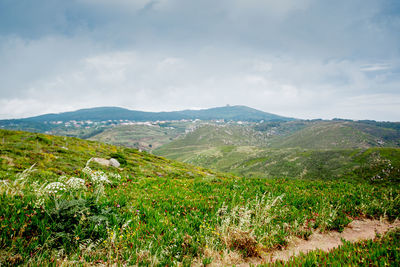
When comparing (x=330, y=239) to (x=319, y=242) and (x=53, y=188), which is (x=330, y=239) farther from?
(x=53, y=188)

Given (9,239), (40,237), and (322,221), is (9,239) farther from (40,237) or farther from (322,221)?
(322,221)

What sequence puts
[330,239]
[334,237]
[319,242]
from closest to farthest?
1. [319,242]
2. [330,239]
3. [334,237]

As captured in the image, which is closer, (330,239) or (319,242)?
(319,242)

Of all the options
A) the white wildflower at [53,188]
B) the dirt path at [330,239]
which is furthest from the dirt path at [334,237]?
the white wildflower at [53,188]

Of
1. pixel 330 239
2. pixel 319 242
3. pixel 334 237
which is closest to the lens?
pixel 319 242

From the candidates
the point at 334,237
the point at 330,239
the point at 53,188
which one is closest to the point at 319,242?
the point at 330,239

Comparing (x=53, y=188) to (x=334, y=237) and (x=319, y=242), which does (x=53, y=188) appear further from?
(x=334, y=237)

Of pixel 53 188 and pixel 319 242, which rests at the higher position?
pixel 53 188

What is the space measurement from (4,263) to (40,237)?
0.91m

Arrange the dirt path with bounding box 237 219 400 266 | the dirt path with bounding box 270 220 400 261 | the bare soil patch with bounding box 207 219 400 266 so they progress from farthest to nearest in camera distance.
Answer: the dirt path with bounding box 270 220 400 261, the dirt path with bounding box 237 219 400 266, the bare soil patch with bounding box 207 219 400 266

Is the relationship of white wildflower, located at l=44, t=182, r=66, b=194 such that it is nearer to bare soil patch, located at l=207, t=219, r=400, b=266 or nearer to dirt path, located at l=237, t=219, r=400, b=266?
bare soil patch, located at l=207, t=219, r=400, b=266

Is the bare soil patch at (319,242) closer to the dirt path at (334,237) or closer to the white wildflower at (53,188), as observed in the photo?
the dirt path at (334,237)

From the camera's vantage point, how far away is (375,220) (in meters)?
7.44

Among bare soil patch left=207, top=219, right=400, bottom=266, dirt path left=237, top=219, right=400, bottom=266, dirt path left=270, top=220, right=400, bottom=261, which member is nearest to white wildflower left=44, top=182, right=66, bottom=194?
bare soil patch left=207, top=219, right=400, bottom=266
